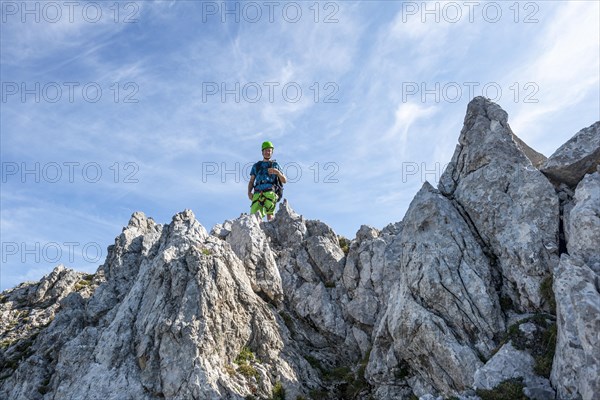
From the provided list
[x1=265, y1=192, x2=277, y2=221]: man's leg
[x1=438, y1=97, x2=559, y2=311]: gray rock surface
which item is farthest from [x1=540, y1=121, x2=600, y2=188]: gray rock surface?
[x1=265, y1=192, x2=277, y2=221]: man's leg

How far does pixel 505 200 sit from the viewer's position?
24156 millimetres

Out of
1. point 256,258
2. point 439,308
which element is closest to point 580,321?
point 439,308

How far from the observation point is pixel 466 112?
30062 mm

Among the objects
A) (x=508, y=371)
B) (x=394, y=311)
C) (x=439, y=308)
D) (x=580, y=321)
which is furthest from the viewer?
(x=394, y=311)

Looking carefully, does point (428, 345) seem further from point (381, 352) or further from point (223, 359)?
point (223, 359)

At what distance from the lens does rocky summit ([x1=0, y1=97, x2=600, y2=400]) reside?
1741 cm

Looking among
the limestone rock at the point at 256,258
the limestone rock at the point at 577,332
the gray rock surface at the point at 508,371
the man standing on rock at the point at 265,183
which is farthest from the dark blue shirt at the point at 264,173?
the limestone rock at the point at 577,332

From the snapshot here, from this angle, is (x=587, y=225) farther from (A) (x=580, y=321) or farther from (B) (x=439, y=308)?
(B) (x=439, y=308)

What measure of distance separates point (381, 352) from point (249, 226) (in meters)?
16.7

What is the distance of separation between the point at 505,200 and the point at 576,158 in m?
4.15

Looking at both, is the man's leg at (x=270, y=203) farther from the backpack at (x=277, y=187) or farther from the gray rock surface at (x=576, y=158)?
the gray rock surface at (x=576, y=158)

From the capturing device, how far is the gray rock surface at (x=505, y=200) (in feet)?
70.0

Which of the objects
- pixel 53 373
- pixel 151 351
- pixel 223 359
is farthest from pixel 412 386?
pixel 53 373

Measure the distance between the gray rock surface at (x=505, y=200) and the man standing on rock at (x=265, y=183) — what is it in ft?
55.8
